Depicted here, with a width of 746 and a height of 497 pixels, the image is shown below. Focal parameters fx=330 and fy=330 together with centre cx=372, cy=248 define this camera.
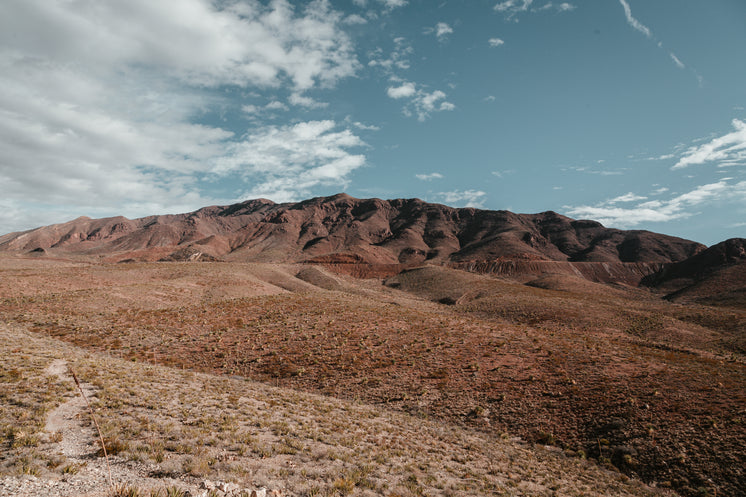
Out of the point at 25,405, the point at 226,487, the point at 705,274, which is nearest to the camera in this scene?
the point at 226,487

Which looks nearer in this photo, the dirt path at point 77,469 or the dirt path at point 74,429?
the dirt path at point 77,469

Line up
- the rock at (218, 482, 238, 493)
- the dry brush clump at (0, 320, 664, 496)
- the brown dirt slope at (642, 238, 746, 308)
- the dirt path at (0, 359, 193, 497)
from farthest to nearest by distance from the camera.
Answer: the brown dirt slope at (642, 238, 746, 308) < the dry brush clump at (0, 320, 664, 496) < the rock at (218, 482, 238, 493) < the dirt path at (0, 359, 193, 497)

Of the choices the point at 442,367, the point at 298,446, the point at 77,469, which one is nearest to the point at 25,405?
the point at 77,469

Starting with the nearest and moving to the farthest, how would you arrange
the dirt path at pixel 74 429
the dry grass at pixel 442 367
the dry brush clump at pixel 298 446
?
1. the dirt path at pixel 74 429
2. the dry brush clump at pixel 298 446
3. the dry grass at pixel 442 367

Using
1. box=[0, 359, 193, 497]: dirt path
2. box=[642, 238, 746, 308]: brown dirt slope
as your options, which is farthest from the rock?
box=[642, 238, 746, 308]: brown dirt slope

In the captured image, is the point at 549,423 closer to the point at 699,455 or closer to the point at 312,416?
the point at 699,455

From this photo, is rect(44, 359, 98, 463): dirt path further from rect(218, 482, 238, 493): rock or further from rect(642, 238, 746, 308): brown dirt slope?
rect(642, 238, 746, 308): brown dirt slope

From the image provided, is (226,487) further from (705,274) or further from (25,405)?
(705,274)

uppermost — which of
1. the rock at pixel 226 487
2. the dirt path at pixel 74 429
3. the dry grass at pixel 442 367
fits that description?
the rock at pixel 226 487

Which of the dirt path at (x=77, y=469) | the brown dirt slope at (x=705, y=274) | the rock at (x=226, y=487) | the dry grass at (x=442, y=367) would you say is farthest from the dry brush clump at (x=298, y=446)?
the brown dirt slope at (x=705, y=274)

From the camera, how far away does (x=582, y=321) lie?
50062 millimetres

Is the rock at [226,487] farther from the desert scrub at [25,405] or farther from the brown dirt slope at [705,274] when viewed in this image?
the brown dirt slope at [705,274]

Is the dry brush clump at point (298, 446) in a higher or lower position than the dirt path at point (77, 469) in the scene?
lower

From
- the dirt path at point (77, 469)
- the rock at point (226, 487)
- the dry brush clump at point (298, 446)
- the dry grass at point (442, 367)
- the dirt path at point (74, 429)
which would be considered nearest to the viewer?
the dirt path at point (77, 469)
